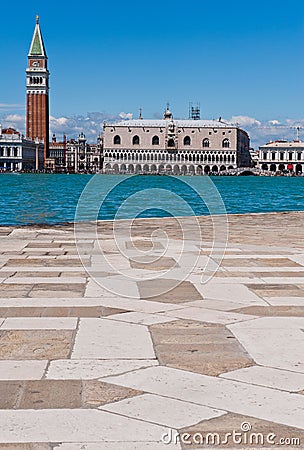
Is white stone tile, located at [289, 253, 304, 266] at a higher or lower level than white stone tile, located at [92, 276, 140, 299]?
higher

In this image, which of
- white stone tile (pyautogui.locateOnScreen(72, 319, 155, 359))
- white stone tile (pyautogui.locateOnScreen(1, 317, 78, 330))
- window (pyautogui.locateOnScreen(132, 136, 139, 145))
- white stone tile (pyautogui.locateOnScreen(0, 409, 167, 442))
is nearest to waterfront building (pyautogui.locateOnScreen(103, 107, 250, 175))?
window (pyautogui.locateOnScreen(132, 136, 139, 145))

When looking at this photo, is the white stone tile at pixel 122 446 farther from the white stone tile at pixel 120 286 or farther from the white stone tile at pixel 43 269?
the white stone tile at pixel 43 269

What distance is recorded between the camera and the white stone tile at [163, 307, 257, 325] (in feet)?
17.8

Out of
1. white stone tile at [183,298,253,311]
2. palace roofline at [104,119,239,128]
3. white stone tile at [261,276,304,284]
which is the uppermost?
palace roofline at [104,119,239,128]

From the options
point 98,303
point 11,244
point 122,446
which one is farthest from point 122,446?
point 11,244

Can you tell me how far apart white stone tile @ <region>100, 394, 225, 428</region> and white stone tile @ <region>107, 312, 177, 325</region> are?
1.74m

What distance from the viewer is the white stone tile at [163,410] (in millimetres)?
3354

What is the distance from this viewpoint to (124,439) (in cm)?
314

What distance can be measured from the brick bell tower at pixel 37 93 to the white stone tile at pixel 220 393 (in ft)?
492

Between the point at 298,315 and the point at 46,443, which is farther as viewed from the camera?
the point at 298,315

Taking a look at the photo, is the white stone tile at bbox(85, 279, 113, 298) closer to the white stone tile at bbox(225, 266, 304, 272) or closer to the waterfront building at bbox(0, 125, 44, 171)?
the white stone tile at bbox(225, 266, 304, 272)

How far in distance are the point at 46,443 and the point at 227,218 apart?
14082mm

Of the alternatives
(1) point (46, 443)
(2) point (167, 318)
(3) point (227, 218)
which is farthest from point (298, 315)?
(3) point (227, 218)

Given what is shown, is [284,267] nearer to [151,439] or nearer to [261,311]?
[261,311]
